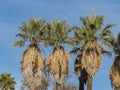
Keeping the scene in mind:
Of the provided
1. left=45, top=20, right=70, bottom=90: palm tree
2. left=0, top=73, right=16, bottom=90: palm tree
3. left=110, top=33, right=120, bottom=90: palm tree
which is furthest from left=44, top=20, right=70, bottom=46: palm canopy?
left=0, top=73, right=16, bottom=90: palm tree

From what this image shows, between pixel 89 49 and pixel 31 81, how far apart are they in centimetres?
697

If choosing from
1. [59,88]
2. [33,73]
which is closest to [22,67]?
[33,73]

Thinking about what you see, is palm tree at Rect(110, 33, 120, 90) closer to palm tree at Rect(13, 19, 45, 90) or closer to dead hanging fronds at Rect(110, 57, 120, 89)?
dead hanging fronds at Rect(110, 57, 120, 89)

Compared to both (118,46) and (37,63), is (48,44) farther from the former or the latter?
(118,46)

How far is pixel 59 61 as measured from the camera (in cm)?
Answer: 4944

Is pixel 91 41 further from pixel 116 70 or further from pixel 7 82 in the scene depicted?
pixel 7 82

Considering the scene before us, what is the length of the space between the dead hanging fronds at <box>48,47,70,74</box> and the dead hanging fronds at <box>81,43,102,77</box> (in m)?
1.91

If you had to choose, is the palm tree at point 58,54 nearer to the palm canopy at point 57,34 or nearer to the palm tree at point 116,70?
the palm canopy at point 57,34

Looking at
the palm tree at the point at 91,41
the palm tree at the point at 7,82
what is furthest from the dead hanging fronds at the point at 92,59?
the palm tree at the point at 7,82

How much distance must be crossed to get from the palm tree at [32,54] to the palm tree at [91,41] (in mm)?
3944

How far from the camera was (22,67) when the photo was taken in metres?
49.8

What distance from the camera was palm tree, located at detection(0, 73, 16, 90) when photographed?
8068 centimetres

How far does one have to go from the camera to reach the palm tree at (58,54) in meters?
48.8

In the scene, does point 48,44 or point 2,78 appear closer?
point 48,44
